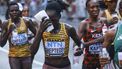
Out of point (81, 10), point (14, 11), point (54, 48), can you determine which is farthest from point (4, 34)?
point (81, 10)

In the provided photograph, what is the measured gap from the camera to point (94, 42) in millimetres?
8570

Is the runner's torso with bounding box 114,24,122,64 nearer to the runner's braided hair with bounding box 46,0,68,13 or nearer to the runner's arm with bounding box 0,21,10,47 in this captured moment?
the runner's braided hair with bounding box 46,0,68,13

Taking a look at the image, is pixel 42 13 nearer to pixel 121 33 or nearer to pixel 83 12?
pixel 121 33

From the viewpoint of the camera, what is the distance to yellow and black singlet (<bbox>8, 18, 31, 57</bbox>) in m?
→ 9.29

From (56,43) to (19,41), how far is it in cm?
176

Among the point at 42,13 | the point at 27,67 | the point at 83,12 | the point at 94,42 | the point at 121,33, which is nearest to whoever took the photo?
the point at 121,33

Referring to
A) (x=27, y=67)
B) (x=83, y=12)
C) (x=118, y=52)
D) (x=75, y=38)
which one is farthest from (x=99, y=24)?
(x=83, y=12)

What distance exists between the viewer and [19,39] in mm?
9281

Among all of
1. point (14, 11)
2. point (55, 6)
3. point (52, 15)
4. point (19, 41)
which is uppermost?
point (55, 6)

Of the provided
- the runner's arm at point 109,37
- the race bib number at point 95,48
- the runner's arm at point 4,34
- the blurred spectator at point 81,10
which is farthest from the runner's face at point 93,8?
the blurred spectator at point 81,10

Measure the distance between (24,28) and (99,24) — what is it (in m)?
1.42

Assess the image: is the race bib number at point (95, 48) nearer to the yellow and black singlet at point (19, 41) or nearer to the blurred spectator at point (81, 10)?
the yellow and black singlet at point (19, 41)

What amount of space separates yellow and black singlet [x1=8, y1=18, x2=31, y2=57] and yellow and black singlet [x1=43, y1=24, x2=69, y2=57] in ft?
5.48

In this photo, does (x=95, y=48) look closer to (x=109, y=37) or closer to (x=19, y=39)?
(x=19, y=39)
